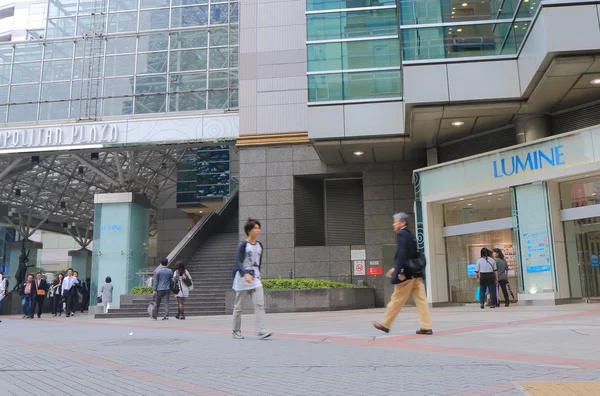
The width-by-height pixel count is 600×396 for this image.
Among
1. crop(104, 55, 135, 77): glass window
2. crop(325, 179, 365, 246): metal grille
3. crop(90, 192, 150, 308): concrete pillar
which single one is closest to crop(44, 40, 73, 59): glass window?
crop(104, 55, 135, 77): glass window

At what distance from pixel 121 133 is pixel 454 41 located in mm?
14484

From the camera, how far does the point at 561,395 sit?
3.80 m

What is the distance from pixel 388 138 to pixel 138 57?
47.0ft

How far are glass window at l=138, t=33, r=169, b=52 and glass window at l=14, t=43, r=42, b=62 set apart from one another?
569 centimetres

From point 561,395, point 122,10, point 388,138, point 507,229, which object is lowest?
point 561,395

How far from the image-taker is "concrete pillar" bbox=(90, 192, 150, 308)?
24.9 m

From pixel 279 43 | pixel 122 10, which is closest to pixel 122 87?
pixel 122 10

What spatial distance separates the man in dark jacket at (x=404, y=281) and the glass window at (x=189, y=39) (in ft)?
69.3

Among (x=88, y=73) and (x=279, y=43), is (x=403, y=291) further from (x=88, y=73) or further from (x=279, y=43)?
(x=88, y=73)

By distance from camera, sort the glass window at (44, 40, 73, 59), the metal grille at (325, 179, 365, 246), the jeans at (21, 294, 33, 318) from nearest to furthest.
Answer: the jeans at (21, 294, 33, 318) < the metal grille at (325, 179, 365, 246) < the glass window at (44, 40, 73, 59)

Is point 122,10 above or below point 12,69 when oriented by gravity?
above

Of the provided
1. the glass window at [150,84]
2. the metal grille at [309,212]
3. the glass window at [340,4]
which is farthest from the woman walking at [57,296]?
the glass window at [340,4]

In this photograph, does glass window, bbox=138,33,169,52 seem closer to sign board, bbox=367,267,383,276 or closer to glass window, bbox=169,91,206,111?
glass window, bbox=169,91,206,111

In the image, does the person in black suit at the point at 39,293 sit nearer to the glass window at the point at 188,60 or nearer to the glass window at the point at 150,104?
the glass window at the point at 150,104
